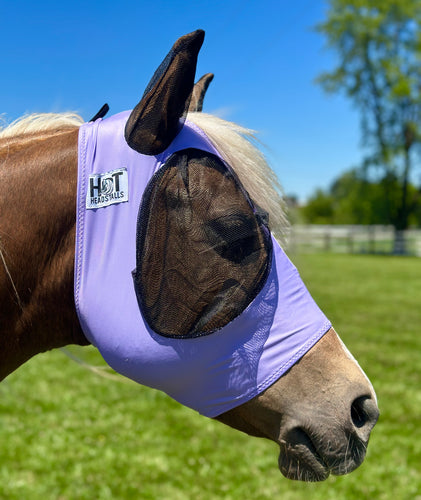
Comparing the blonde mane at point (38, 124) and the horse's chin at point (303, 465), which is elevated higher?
the blonde mane at point (38, 124)

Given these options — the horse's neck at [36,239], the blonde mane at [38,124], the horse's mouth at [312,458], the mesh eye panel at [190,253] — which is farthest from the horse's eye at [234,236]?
the blonde mane at [38,124]

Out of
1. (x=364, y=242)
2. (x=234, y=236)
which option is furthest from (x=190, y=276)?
(x=364, y=242)

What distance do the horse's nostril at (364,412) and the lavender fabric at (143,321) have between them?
0.74ft

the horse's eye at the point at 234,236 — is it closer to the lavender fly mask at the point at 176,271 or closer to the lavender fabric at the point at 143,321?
the lavender fly mask at the point at 176,271

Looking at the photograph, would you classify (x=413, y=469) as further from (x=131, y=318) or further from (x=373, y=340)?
(x=373, y=340)

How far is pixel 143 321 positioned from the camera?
1269mm

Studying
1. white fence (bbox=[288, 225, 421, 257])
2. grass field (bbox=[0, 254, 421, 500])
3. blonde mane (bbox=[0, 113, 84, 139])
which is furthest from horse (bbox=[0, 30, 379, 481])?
white fence (bbox=[288, 225, 421, 257])

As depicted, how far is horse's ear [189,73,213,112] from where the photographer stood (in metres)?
1.64

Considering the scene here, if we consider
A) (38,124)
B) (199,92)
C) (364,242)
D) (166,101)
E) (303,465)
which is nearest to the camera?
(166,101)

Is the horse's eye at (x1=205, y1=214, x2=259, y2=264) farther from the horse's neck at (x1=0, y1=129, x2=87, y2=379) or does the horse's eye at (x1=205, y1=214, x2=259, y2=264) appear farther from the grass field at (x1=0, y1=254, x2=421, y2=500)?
the grass field at (x1=0, y1=254, x2=421, y2=500)

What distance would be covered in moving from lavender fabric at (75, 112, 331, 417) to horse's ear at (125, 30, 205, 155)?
0.12 feet

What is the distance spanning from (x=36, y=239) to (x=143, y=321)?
39 centimetres

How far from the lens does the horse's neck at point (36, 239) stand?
1.33 m

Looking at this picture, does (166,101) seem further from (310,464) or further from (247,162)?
(310,464)
